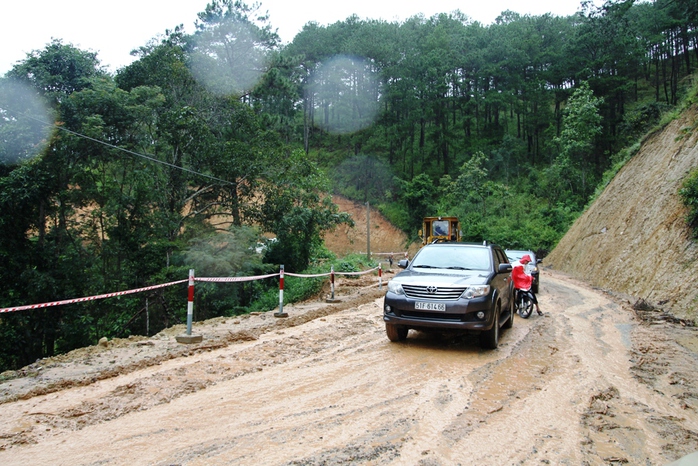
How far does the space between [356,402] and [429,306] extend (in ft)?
8.39

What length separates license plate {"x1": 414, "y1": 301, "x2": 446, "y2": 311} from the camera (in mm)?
7024

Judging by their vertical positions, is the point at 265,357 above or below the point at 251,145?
below

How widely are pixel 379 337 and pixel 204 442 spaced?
16.1ft

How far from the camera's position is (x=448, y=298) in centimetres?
708

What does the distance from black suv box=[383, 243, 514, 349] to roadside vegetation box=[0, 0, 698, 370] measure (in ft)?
29.9

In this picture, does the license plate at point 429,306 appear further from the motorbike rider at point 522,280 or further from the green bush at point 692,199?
the green bush at point 692,199

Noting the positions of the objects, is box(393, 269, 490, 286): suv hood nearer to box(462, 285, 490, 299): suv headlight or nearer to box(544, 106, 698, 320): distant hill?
box(462, 285, 490, 299): suv headlight

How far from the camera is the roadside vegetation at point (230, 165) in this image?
18448 mm

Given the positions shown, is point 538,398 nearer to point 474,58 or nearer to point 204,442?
point 204,442

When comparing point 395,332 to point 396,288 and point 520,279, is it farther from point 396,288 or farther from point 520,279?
point 520,279

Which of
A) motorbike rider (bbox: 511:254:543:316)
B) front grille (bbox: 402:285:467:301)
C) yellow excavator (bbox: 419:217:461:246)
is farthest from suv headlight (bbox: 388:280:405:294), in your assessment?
yellow excavator (bbox: 419:217:461:246)

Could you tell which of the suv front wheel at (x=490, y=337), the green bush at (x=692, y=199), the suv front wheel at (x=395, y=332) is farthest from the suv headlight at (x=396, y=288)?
Result: the green bush at (x=692, y=199)

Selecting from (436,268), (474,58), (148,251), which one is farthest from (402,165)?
(436,268)

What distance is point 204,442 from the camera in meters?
3.93
